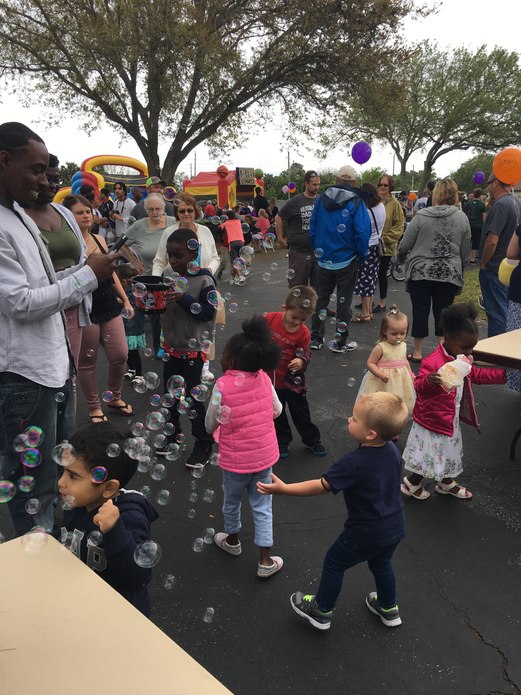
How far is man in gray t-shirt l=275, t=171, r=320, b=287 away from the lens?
666cm

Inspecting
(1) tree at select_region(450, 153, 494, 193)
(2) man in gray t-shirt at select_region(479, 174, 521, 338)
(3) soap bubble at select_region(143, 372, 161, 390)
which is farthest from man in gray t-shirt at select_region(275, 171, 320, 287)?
(1) tree at select_region(450, 153, 494, 193)

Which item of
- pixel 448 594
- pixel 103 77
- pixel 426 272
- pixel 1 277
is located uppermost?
pixel 103 77

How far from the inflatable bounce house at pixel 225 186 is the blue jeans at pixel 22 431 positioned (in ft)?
53.3

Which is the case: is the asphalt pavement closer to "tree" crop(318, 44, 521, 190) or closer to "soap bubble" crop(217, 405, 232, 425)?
"soap bubble" crop(217, 405, 232, 425)

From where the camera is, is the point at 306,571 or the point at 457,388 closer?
the point at 306,571

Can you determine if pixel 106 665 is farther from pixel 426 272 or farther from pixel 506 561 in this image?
pixel 426 272

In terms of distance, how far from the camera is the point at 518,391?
517cm

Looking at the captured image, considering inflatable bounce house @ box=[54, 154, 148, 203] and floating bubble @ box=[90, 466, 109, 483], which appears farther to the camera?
inflatable bounce house @ box=[54, 154, 148, 203]

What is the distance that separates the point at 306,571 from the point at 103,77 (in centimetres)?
1779

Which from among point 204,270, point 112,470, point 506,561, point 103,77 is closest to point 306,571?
point 506,561

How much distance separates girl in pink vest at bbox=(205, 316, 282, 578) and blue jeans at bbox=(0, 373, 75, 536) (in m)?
0.81

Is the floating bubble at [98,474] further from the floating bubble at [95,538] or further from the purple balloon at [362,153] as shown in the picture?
the purple balloon at [362,153]

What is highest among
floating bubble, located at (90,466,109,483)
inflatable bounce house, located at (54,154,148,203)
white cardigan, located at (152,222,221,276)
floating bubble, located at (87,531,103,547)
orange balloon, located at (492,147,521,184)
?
inflatable bounce house, located at (54,154,148,203)

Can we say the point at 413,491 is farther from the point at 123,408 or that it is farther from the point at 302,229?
the point at 302,229
